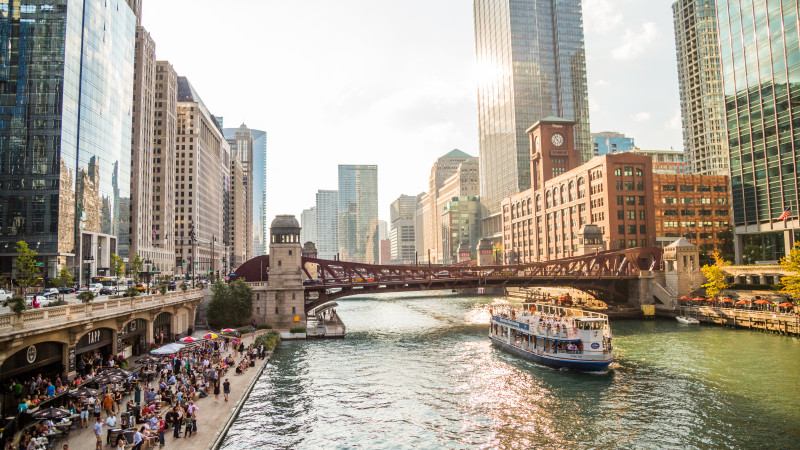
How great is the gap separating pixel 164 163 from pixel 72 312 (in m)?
133

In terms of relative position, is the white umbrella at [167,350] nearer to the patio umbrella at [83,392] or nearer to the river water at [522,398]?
the river water at [522,398]

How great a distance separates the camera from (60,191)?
9094 cm

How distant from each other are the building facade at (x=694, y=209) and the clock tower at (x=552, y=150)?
101 feet

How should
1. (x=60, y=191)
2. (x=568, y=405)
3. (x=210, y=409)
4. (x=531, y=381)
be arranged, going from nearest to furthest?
(x=210, y=409) → (x=568, y=405) → (x=531, y=381) → (x=60, y=191)

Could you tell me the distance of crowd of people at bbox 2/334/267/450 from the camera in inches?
1052

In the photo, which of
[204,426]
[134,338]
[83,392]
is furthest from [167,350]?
[204,426]

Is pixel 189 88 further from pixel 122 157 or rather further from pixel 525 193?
pixel 525 193

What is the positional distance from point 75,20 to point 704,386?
114174 mm

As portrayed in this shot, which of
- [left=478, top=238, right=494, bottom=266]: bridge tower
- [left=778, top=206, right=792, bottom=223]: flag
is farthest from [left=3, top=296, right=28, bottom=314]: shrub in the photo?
[left=478, top=238, right=494, bottom=266]: bridge tower

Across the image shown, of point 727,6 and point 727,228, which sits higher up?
point 727,6

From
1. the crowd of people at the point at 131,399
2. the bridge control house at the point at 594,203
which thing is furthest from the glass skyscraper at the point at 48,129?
the bridge control house at the point at 594,203

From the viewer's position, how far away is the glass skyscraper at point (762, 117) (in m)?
88.8

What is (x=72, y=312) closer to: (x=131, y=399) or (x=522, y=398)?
(x=131, y=399)

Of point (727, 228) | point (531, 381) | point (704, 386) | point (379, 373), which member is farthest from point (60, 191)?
point (727, 228)
